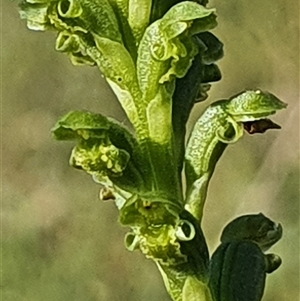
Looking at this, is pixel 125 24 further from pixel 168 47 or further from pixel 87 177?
pixel 87 177

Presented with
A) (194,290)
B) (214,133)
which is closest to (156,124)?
(214,133)

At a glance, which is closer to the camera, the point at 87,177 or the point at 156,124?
the point at 156,124

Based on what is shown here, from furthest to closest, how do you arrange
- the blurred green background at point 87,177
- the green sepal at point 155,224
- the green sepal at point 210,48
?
the blurred green background at point 87,177
the green sepal at point 210,48
the green sepal at point 155,224

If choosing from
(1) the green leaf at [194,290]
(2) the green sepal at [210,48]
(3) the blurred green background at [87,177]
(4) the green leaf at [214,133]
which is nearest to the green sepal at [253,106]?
(4) the green leaf at [214,133]

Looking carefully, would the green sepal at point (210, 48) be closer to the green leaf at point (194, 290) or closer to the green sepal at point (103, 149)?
the green sepal at point (103, 149)

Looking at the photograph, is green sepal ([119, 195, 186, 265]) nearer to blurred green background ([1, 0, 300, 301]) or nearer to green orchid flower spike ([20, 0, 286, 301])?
green orchid flower spike ([20, 0, 286, 301])

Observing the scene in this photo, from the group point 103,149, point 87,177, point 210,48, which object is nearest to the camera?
point 103,149

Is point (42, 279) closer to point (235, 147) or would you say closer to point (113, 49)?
point (235, 147)
